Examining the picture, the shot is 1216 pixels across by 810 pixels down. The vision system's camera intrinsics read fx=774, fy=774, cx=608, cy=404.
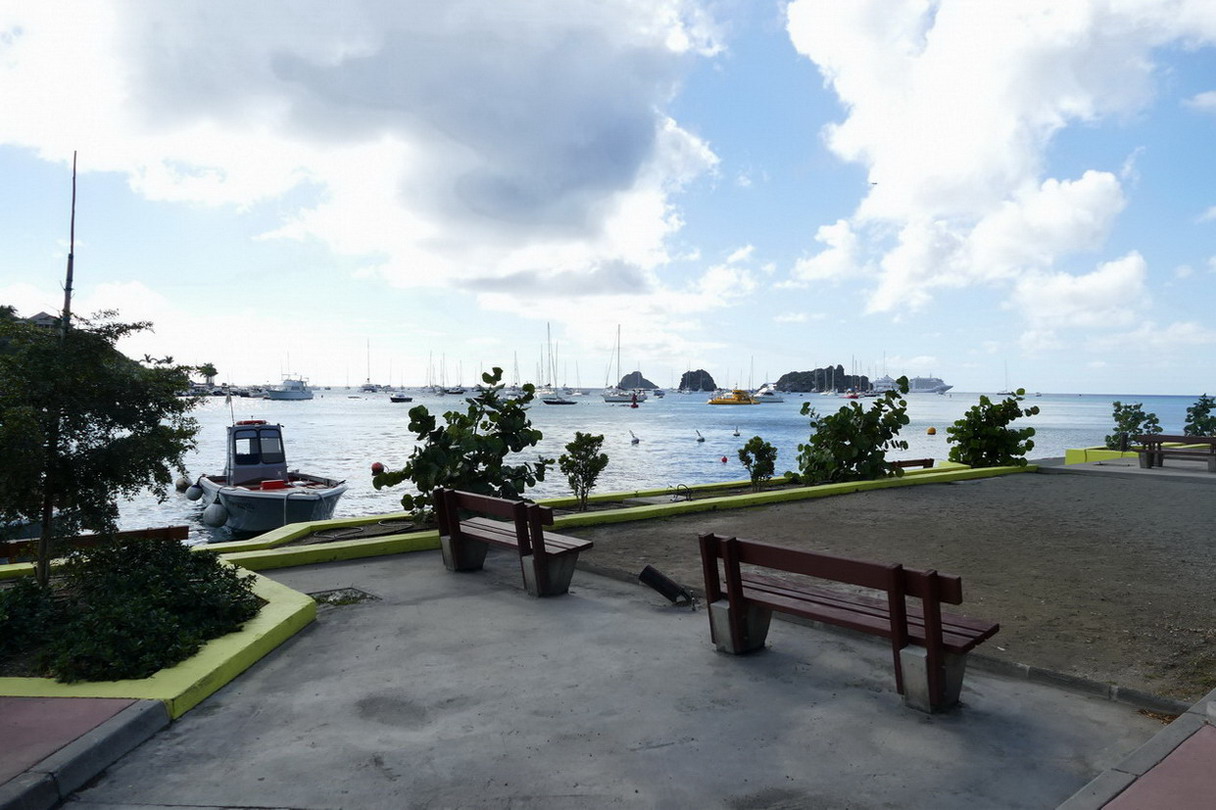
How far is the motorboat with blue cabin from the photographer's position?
18859 millimetres

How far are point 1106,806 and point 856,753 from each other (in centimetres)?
103

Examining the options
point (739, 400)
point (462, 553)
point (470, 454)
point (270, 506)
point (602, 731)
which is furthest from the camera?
point (739, 400)

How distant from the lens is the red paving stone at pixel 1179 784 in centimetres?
299

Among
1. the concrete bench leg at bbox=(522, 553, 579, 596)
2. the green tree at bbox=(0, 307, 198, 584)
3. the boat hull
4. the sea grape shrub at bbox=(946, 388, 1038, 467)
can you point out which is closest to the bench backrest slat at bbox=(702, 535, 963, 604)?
the concrete bench leg at bbox=(522, 553, 579, 596)

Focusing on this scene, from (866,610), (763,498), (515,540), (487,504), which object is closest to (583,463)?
(763,498)

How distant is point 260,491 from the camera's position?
62.3 feet

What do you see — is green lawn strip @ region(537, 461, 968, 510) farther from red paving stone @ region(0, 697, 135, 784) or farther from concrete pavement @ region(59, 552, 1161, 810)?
red paving stone @ region(0, 697, 135, 784)

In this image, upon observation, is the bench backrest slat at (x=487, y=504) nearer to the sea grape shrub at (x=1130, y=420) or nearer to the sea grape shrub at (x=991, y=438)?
the sea grape shrub at (x=991, y=438)

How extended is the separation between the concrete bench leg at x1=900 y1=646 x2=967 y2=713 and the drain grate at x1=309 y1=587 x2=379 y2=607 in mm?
4281

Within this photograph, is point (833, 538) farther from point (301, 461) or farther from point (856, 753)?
point (301, 461)

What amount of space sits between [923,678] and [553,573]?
3285 millimetres

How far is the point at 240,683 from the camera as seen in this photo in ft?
15.4

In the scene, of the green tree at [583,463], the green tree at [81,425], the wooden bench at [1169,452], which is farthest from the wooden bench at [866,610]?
the wooden bench at [1169,452]

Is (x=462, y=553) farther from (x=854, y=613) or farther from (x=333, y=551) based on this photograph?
(x=854, y=613)
